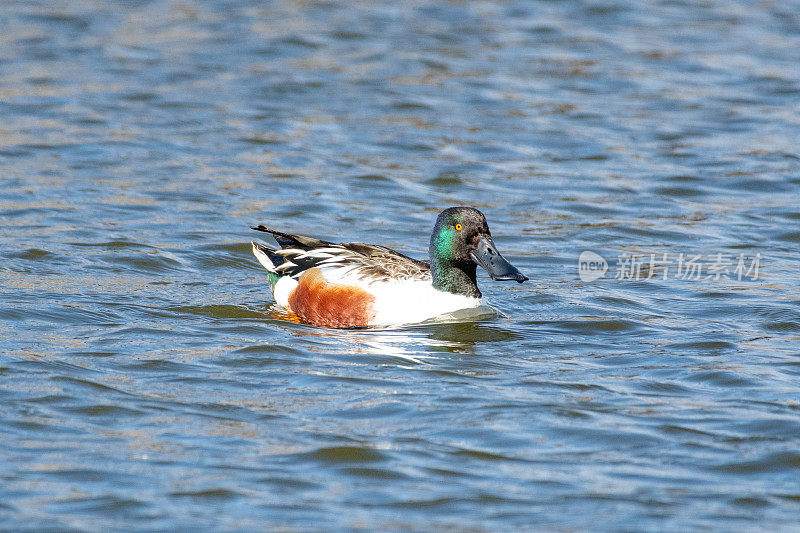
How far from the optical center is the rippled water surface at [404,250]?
17.0ft

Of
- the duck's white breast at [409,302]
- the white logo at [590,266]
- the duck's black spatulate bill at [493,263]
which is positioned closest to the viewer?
the duck's black spatulate bill at [493,263]

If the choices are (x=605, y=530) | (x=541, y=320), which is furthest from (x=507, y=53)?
(x=605, y=530)

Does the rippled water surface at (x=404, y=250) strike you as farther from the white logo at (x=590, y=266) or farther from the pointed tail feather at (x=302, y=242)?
the pointed tail feather at (x=302, y=242)

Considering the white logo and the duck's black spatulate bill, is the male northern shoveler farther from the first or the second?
the white logo

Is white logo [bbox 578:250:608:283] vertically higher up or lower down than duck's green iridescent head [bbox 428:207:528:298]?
lower down

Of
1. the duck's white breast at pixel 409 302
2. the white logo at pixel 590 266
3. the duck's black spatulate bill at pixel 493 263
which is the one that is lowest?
the duck's white breast at pixel 409 302

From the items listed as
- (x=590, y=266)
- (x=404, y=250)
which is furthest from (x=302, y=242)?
(x=590, y=266)

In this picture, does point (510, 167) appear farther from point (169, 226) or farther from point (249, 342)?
point (249, 342)

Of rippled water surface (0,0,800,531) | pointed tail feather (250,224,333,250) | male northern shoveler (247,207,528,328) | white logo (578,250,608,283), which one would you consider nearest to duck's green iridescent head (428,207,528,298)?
male northern shoveler (247,207,528,328)

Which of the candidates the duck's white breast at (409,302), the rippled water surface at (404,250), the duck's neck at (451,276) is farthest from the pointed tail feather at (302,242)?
the duck's neck at (451,276)

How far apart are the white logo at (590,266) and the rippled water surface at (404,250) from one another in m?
0.11

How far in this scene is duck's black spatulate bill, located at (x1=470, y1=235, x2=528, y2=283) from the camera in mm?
7547

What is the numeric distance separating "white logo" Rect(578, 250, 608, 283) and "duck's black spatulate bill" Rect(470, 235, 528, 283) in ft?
4.94

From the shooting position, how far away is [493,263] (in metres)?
7.64
